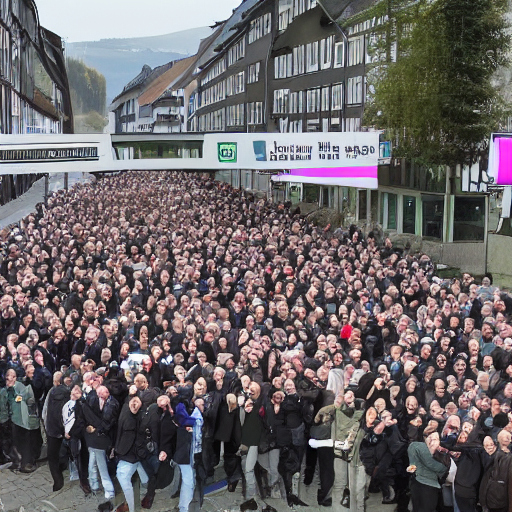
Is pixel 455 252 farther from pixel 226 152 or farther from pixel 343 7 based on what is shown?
pixel 343 7

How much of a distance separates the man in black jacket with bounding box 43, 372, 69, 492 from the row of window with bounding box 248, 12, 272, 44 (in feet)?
20.7

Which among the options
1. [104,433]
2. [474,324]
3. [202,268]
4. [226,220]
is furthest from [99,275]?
[474,324]

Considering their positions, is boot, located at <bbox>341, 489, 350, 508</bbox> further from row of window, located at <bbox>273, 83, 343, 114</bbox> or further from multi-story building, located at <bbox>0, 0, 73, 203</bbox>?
multi-story building, located at <bbox>0, 0, 73, 203</bbox>

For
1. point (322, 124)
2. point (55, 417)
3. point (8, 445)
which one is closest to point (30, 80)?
point (322, 124)

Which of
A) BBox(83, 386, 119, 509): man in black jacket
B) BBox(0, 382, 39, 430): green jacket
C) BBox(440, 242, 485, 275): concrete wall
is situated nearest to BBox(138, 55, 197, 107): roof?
BBox(440, 242, 485, 275): concrete wall

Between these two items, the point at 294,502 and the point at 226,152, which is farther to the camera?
the point at 226,152

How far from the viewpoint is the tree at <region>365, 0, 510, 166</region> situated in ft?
34.7

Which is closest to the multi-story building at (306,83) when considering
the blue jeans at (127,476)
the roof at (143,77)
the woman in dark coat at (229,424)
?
the roof at (143,77)

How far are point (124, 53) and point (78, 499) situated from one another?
20.7 feet

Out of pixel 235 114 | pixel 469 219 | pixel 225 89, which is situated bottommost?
pixel 469 219

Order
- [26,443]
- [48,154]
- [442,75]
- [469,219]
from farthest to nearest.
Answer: [442,75], [48,154], [469,219], [26,443]

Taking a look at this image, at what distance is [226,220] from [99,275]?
9.27 feet

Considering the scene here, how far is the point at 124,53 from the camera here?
1084cm

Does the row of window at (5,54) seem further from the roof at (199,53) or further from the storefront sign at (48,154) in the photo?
the roof at (199,53)
